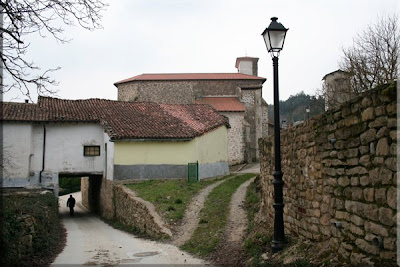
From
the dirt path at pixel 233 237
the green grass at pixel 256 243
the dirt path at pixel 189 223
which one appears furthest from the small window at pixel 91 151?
the green grass at pixel 256 243

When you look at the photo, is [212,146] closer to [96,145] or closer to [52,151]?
[96,145]

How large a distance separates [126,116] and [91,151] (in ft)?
11.2

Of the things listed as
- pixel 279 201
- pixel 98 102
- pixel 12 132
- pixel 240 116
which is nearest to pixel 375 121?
pixel 279 201

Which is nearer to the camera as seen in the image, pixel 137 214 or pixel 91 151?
pixel 137 214

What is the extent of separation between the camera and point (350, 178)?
218 inches

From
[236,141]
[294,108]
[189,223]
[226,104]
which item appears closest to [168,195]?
[189,223]

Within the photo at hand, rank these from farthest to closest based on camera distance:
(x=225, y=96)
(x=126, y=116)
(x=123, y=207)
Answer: (x=225, y=96), (x=126, y=116), (x=123, y=207)

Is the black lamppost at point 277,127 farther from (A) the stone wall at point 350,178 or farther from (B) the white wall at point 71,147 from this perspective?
(B) the white wall at point 71,147

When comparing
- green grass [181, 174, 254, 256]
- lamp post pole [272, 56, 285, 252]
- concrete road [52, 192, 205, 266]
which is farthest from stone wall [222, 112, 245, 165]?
lamp post pole [272, 56, 285, 252]

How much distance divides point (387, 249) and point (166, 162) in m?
21.1

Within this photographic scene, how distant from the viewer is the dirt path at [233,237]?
898 cm

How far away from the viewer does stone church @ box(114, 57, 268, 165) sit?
42.9 m

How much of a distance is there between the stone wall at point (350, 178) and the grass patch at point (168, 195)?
7.30 meters

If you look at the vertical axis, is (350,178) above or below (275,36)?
below
